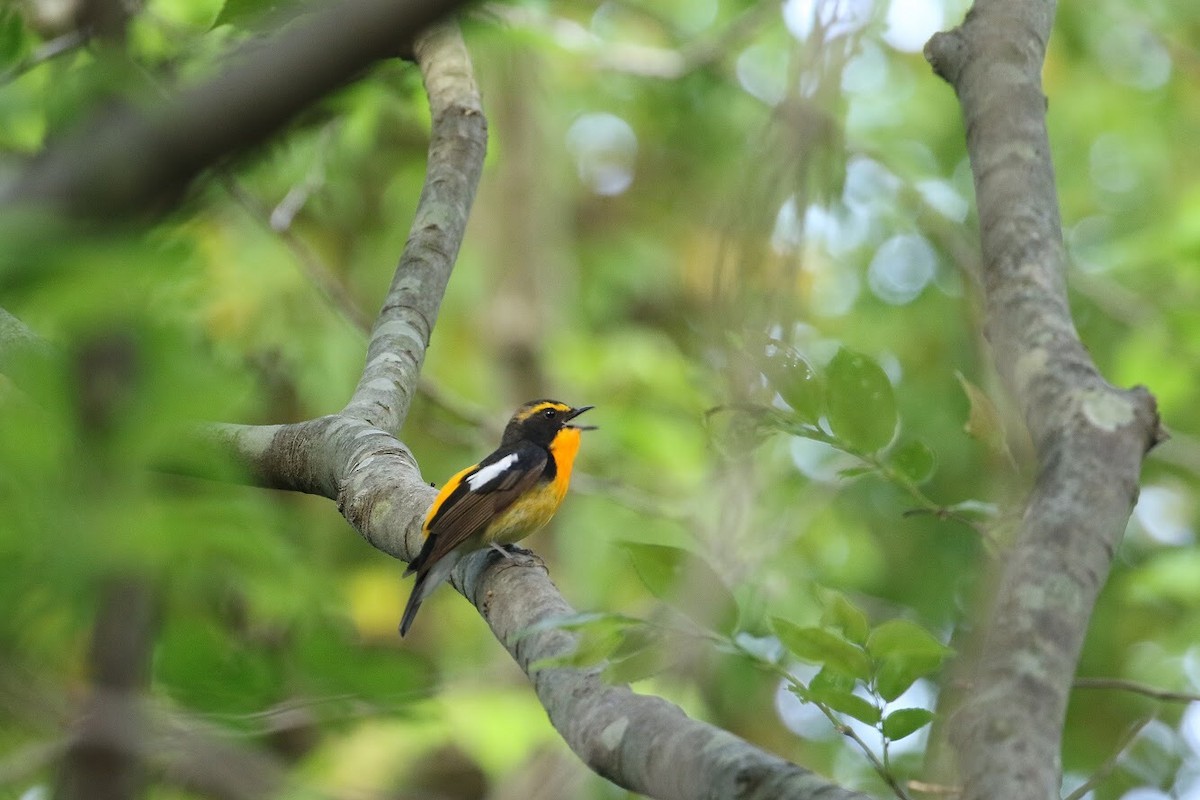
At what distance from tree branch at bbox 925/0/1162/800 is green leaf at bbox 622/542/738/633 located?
61cm

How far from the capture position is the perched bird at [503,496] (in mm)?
4047

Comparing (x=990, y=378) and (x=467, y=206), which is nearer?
(x=990, y=378)

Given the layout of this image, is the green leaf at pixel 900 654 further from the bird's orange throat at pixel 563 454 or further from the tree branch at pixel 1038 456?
the bird's orange throat at pixel 563 454

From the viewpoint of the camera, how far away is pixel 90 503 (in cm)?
155

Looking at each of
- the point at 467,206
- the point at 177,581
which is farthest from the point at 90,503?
the point at 467,206

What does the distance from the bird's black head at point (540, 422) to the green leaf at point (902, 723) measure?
156 inches

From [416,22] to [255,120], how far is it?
0.17 m

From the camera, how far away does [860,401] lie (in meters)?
2.31

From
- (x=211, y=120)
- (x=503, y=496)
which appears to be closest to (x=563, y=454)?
(x=503, y=496)

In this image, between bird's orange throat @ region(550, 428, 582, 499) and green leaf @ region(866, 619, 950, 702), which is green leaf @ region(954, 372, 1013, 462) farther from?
bird's orange throat @ region(550, 428, 582, 499)

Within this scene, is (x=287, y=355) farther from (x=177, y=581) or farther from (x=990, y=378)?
(x=177, y=581)

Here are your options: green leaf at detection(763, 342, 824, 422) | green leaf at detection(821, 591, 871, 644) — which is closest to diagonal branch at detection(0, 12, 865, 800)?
green leaf at detection(821, 591, 871, 644)

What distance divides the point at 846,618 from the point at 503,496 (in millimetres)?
3069

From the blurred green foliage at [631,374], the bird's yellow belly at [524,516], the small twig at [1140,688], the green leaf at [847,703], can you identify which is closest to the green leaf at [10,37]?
the blurred green foliage at [631,374]
